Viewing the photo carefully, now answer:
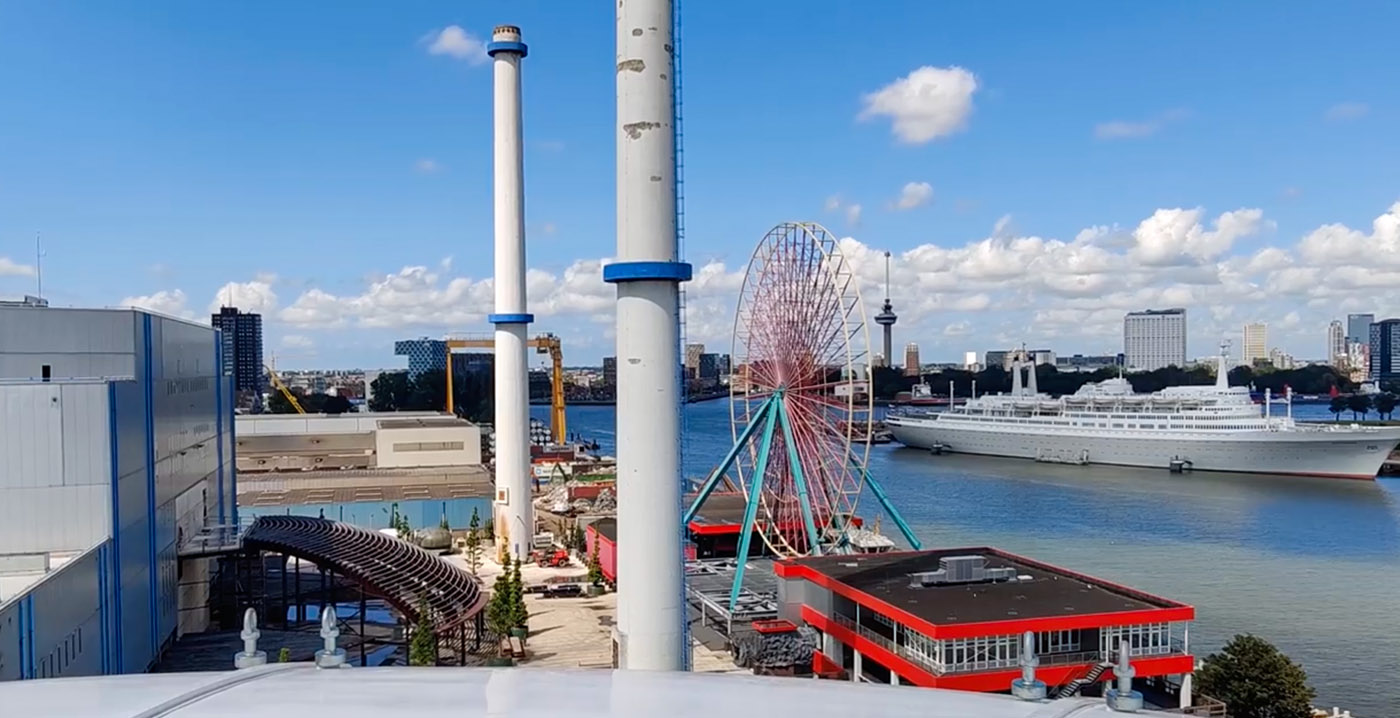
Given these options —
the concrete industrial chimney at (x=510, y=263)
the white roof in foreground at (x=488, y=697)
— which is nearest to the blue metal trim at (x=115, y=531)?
the white roof in foreground at (x=488, y=697)

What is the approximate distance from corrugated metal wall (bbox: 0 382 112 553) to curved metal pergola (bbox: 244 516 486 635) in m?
5.58

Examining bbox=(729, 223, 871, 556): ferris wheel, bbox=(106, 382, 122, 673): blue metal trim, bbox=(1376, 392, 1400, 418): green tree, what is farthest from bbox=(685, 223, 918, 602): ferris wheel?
bbox=(1376, 392, 1400, 418): green tree

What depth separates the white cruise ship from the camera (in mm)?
55469

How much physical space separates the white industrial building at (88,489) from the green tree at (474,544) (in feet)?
30.5

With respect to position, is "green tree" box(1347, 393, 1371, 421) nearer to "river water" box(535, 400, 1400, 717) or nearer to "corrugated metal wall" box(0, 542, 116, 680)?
"river water" box(535, 400, 1400, 717)

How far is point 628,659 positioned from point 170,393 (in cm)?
940

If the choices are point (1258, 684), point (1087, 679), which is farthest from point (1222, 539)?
point (1087, 679)

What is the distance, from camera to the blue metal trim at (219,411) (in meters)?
22.2

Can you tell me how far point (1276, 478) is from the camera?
5594cm

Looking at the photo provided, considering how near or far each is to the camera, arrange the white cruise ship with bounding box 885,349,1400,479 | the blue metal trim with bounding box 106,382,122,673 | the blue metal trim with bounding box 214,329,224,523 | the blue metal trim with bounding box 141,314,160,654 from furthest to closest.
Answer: the white cruise ship with bounding box 885,349,1400,479 → the blue metal trim with bounding box 214,329,224,523 → the blue metal trim with bounding box 141,314,160,654 → the blue metal trim with bounding box 106,382,122,673

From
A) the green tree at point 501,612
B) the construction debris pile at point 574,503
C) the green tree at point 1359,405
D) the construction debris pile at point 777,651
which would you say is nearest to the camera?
the construction debris pile at point 777,651

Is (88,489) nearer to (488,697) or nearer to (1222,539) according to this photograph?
(488,697)

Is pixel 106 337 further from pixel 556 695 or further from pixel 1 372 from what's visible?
pixel 556 695

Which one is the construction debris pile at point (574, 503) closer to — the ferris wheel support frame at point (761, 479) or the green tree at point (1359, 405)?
the ferris wheel support frame at point (761, 479)
